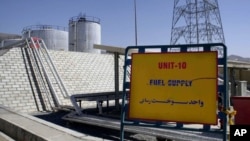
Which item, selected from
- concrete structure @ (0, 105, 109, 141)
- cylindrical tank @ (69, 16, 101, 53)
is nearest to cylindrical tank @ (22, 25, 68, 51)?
cylindrical tank @ (69, 16, 101, 53)

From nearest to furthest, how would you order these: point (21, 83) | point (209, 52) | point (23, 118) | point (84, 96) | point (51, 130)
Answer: point (209, 52)
point (51, 130)
point (23, 118)
point (84, 96)
point (21, 83)

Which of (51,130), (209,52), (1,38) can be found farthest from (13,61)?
(1,38)

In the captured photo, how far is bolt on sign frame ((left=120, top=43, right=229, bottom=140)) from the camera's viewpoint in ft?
13.3

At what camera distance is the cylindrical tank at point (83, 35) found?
112 feet

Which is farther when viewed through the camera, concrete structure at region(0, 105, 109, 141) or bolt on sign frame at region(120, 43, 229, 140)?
concrete structure at region(0, 105, 109, 141)

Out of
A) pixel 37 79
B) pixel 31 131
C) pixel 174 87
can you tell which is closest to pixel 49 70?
pixel 37 79

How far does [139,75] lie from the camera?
4.57 meters

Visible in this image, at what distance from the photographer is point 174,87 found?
4.30 meters

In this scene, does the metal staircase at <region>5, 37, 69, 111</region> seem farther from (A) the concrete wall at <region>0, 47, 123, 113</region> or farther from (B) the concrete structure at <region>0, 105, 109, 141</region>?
(B) the concrete structure at <region>0, 105, 109, 141</region>

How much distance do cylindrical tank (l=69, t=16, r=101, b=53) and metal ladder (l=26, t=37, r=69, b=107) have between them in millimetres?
17714

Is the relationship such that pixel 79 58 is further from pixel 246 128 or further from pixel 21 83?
pixel 246 128

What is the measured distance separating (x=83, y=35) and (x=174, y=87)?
3096 centimetres

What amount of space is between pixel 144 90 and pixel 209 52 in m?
1.15

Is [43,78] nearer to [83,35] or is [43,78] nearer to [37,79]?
[37,79]
